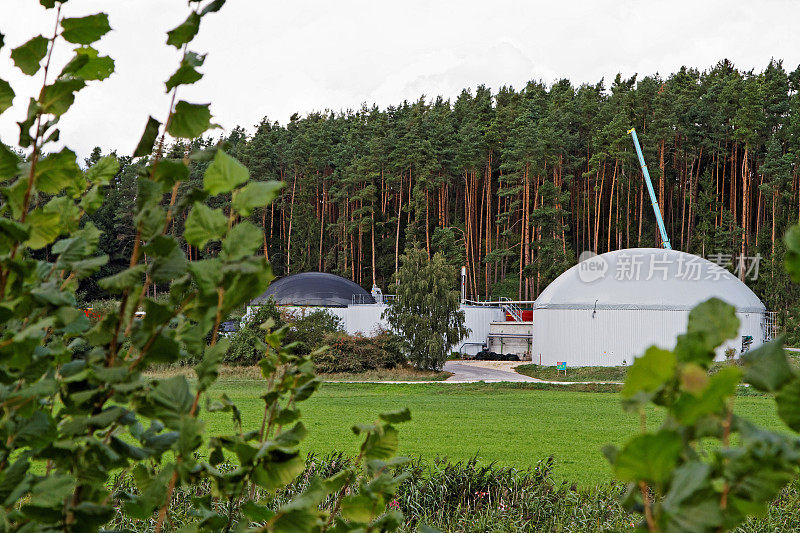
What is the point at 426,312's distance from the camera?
27219 mm

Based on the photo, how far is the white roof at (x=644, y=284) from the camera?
2773 cm

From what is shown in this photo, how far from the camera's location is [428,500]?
16.3 ft

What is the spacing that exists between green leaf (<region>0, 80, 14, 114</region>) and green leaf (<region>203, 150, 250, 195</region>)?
0.42m

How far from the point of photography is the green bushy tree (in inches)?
1049

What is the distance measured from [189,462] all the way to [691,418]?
0.62 meters

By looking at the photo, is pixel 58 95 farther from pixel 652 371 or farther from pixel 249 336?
pixel 249 336

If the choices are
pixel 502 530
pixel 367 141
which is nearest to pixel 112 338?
pixel 502 530

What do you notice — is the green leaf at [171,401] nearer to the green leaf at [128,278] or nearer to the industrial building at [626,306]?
the green leaf at [128,278]

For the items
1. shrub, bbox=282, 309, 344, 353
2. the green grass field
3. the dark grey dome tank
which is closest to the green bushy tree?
shrub, bbox=282, 309, 344, 353

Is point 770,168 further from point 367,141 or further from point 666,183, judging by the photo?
point 367,141

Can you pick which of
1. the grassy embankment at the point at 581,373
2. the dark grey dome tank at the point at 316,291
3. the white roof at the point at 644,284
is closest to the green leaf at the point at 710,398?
the grassy embankment at the point at 581,373

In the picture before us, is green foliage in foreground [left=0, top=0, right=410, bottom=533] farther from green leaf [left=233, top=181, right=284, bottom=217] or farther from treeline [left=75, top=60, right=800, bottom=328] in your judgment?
treeline [left=75, top=60, right=800, bottom=328]

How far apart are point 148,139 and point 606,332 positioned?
93.1 feet

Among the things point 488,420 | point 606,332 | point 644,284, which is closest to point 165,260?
point 488,420
